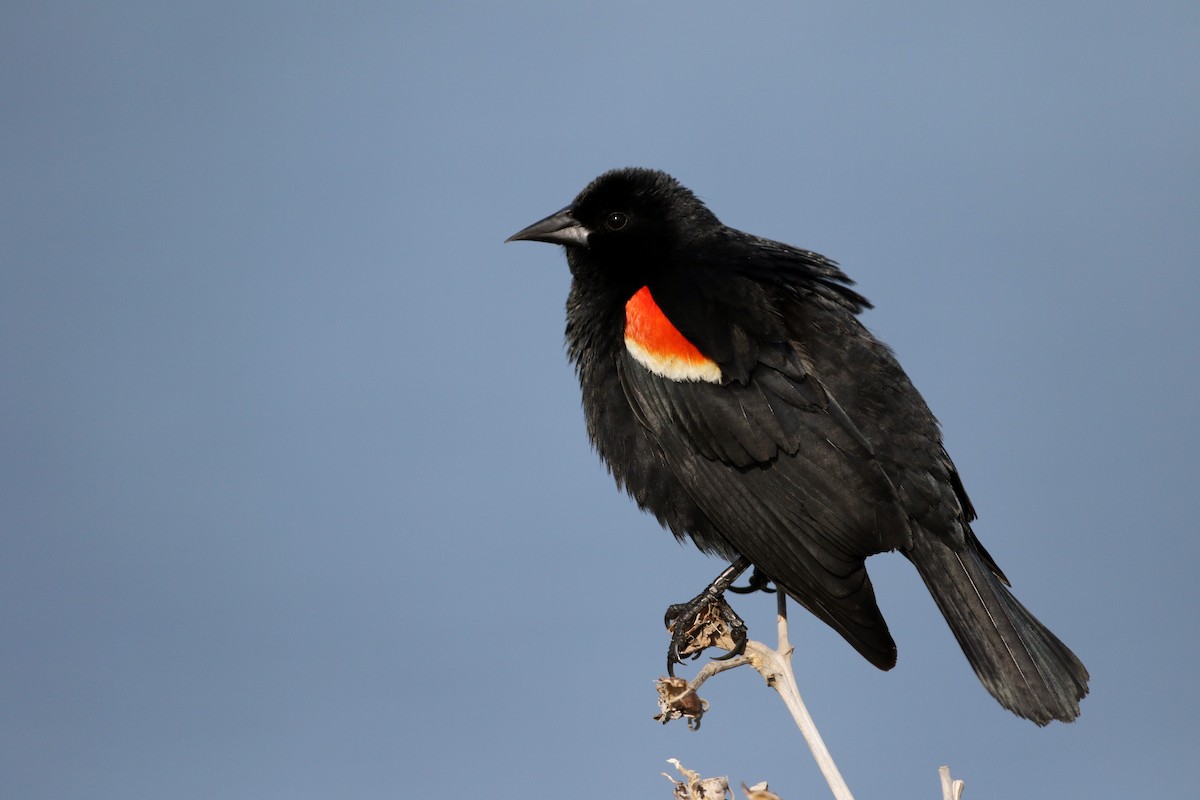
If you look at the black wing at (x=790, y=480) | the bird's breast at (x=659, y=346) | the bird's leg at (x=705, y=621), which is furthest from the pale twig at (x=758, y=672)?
the bird's breast at (x=659, y=346)

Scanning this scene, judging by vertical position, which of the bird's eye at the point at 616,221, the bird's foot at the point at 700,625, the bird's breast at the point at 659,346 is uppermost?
the bird's eye at the point at 616,221

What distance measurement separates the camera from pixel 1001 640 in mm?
3291

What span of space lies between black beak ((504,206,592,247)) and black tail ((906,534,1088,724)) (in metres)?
1.68

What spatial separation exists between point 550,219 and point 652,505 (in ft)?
3.90

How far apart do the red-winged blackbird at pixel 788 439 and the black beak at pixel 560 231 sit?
0.56 ft

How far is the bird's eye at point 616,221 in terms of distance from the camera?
4.29 m

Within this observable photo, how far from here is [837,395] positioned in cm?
365

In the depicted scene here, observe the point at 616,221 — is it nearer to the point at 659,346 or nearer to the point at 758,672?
the point at 659,346

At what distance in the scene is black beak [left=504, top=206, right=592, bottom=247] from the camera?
4.32 meters

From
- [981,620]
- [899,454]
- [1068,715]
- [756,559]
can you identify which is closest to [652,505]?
[756,559]

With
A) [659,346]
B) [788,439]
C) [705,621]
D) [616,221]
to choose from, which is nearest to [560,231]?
[616,221]

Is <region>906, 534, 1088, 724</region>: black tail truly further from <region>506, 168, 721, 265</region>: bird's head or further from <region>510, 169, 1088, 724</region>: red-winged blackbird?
<region>506, 168, 721, 265</region>: bird's head

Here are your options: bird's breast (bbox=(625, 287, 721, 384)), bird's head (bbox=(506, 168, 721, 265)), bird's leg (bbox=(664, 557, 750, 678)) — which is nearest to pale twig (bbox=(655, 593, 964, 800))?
bird's leg (bbox=(664, 557, 750, 678))

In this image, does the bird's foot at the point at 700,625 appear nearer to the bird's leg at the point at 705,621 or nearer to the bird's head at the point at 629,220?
the bird's leg at the point at 705,621
